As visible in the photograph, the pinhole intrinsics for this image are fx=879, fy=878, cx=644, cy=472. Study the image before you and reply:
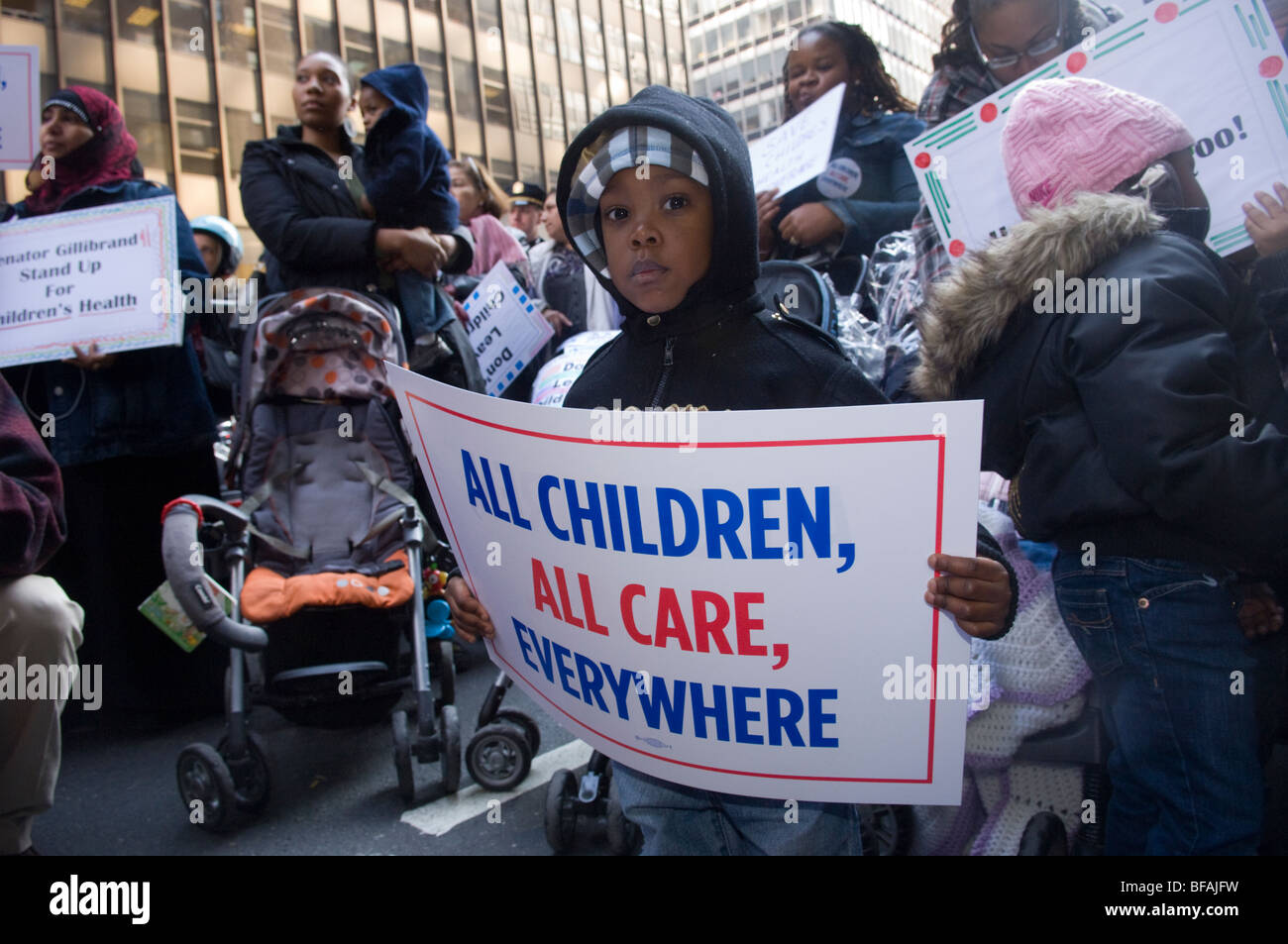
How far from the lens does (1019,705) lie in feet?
5.91

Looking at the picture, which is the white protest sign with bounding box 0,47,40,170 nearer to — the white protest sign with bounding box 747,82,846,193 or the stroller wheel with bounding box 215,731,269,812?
the stroller wheel with bounding box 215,731,269,812

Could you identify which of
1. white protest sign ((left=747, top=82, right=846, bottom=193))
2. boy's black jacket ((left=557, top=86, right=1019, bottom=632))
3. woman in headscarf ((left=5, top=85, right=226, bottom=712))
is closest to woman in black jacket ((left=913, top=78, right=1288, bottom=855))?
boy's black jacket ((left=557, top=86, right=1019, bottom=632))

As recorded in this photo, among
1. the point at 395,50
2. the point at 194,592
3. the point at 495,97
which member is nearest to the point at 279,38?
the point at 395,50

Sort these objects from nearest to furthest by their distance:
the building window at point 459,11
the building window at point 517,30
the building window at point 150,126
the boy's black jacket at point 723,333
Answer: the boy's black jacket at point 723,333 < the building window at point 150,126 < the building window at point 459,11 < the building window at point 517,30

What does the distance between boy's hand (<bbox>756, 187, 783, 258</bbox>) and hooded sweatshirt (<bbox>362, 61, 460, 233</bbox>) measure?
57.3 inches

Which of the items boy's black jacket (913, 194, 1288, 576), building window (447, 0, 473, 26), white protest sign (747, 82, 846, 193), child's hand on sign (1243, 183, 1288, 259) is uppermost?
building window (447, 0, 473, 26)

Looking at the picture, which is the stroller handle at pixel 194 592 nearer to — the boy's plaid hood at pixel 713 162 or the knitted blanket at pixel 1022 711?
the boy's plaid hood at pixel 713 162

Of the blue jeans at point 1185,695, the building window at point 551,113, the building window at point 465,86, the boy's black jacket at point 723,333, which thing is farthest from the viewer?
the building window at point 551,113

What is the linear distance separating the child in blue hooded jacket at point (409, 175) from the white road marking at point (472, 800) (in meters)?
1.65

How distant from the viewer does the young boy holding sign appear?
1.38 meters

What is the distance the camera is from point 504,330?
3703 millimetres

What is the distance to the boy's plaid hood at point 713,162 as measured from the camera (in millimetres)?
1375

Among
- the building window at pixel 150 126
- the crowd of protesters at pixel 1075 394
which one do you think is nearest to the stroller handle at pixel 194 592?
the crowd of protesters at pixel 1075 394
